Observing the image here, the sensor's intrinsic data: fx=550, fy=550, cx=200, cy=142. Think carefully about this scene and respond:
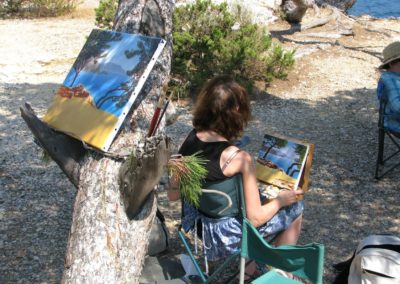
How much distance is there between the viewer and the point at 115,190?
7.22 ft

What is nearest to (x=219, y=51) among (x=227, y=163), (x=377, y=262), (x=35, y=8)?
(x=227, y=163)

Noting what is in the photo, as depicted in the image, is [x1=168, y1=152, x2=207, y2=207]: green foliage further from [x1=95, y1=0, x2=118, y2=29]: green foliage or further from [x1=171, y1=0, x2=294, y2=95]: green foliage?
[x1=95, y1=0, x2=118, y2=29]: green foliage

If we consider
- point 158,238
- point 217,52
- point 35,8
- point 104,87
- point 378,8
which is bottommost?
point 378,8

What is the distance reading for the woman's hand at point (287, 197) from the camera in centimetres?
284

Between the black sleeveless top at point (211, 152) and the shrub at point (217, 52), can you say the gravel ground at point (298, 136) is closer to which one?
the shrub at point (217, 52)

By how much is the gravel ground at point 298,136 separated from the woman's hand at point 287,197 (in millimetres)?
729

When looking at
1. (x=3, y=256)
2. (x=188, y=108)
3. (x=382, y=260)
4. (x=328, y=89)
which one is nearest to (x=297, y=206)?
(x=382, y=260)

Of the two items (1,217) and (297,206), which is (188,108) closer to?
(1,217)

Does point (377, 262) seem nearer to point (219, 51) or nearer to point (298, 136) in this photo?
point (298, 136)

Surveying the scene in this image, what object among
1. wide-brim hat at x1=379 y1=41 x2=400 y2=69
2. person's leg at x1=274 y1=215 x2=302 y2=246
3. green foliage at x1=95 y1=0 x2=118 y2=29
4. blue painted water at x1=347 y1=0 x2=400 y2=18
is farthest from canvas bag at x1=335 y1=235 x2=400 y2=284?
blue painted water at x1=347 y1=0 x2=400 y2=18

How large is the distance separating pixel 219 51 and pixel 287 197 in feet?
14.3

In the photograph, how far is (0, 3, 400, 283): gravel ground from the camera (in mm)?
3783

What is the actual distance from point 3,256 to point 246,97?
6.29ft

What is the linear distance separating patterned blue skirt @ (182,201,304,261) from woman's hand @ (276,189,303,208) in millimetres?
98
